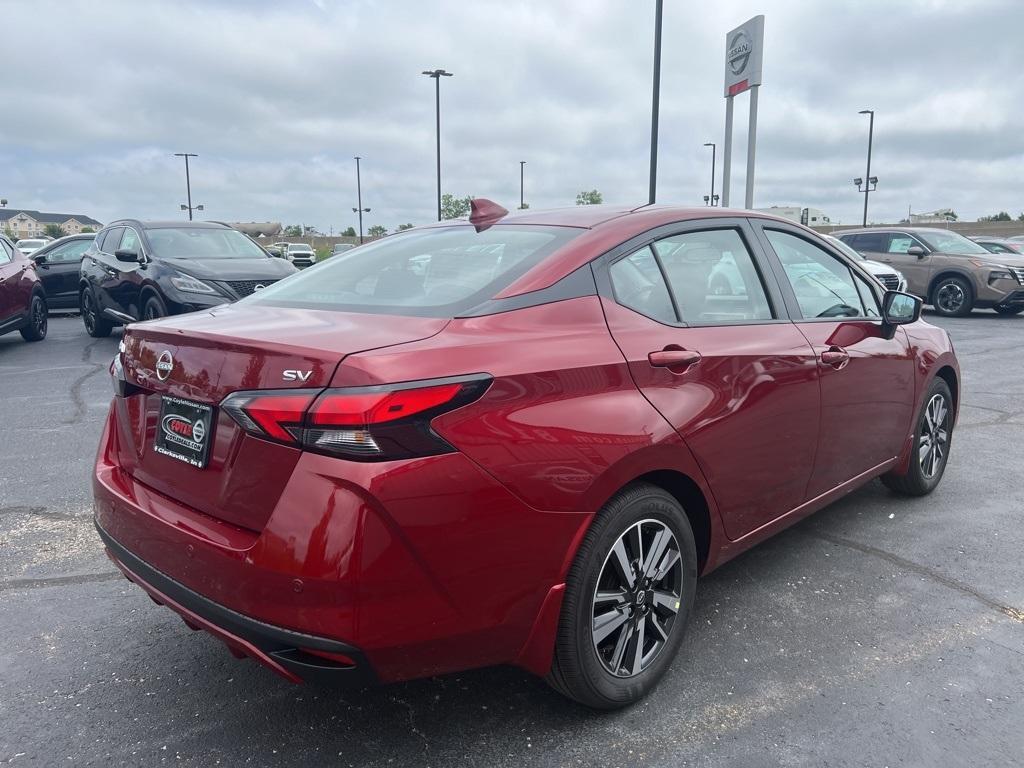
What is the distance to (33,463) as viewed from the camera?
16.6ft

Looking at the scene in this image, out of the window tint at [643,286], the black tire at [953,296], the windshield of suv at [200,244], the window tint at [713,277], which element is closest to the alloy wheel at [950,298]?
the black tire at [953,296]

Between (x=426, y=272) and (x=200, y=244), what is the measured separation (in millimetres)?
8419

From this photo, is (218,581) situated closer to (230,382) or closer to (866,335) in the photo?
(230,382)

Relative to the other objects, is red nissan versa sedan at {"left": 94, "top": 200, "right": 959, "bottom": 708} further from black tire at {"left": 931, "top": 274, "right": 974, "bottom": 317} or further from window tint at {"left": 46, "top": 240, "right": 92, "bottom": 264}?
black tire at {"left": 931, "top": 274, "right": 974, "bottom": 317}

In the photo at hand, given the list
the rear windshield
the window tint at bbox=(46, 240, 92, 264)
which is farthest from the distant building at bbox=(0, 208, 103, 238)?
the rear windshield

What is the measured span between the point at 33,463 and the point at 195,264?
4.66m

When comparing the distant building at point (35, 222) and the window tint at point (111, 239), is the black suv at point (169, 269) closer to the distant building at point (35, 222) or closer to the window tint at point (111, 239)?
the window tint at point (111, 239)

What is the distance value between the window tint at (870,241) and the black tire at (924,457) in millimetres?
12966

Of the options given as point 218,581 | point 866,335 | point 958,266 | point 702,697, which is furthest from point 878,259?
point 218,581

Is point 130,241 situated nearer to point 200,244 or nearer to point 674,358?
point 200,244

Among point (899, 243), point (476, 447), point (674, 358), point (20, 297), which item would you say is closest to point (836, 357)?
point (674, 358)

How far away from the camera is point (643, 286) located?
2.65m

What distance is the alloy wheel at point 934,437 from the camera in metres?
4.32

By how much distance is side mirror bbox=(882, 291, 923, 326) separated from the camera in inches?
148
